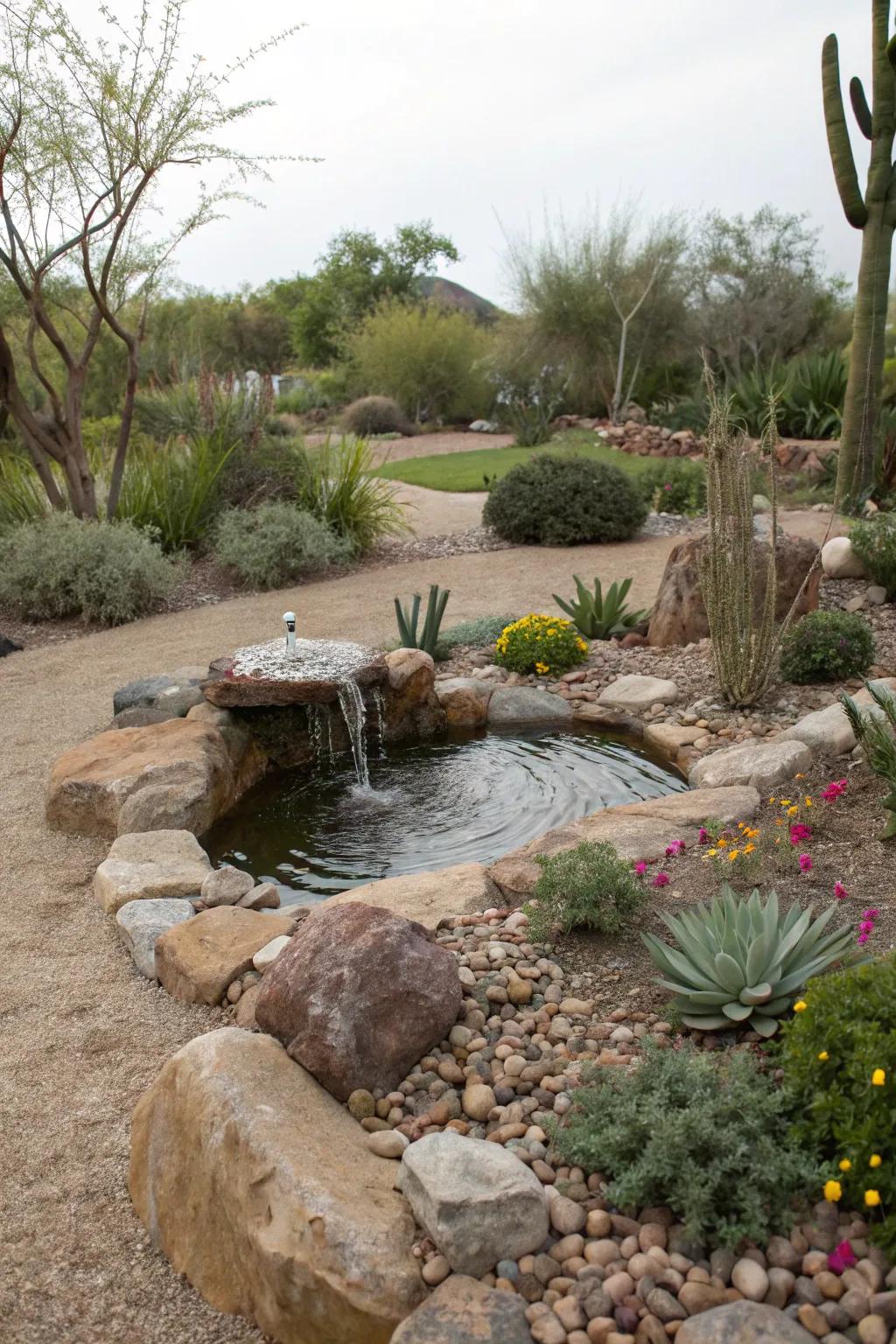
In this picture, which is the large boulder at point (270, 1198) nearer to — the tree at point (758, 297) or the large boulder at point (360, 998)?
the large boulder at point (360, 998)

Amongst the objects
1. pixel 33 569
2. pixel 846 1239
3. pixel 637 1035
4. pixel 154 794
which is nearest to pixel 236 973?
pixel 637 1035

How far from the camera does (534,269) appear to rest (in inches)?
976

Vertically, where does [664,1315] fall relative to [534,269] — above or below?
below

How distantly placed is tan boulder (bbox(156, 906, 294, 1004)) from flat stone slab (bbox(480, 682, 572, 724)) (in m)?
3.00

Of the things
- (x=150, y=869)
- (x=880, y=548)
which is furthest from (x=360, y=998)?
(x=880, y=548)

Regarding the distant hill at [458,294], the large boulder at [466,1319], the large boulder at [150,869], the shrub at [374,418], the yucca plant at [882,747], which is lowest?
the large boulder at [466,1319]

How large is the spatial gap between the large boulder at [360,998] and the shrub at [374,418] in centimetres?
2259

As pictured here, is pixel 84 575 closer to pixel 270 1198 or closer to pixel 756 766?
pixel 756 766

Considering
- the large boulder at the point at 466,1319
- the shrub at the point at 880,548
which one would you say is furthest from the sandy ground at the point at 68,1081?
the shrub at the point at 880,548

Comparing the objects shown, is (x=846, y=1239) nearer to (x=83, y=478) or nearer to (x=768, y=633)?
(x=768, y=633)

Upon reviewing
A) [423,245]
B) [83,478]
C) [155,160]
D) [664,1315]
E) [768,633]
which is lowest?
[664,1315]

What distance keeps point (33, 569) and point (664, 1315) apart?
873 cm

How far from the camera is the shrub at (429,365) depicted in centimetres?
2692

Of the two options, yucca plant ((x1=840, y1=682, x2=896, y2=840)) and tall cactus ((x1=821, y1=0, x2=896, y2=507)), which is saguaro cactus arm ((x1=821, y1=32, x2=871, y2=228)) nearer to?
tall cactus ((x1=821, y1=0, x2=896, y2=507))
